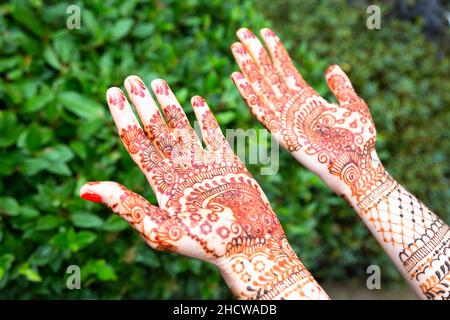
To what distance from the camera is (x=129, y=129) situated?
1.36 metres

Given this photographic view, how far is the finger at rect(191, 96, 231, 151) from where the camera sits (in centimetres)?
150

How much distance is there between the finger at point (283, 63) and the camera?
179 cm

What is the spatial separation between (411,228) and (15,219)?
128cm

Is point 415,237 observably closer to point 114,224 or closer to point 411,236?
point 411,236

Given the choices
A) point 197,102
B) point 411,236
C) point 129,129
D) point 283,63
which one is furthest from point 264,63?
point 411,236

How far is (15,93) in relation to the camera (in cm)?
186

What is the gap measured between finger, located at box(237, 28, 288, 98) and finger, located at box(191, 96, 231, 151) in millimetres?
313

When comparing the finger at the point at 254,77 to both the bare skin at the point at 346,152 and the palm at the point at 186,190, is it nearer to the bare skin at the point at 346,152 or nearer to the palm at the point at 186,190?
the bare skin at the point at 346,152

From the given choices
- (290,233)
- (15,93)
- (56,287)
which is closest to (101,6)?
(15,93)

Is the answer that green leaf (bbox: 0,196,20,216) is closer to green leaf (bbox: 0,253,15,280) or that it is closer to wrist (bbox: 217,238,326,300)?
green leaf (bbox: 0,253,15,280)

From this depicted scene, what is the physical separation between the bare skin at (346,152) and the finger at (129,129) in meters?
0.43

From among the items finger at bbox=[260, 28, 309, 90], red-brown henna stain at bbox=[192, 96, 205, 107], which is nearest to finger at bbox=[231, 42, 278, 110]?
finger at bbox=[260, 28, 309, 90]

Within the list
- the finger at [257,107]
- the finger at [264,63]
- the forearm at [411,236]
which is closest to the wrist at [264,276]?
the forearm at [411,236]

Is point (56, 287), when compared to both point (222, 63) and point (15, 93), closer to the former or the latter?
point (15, 93)
